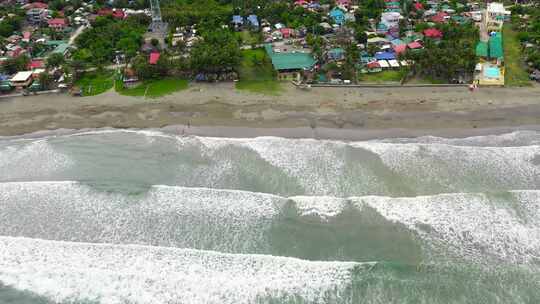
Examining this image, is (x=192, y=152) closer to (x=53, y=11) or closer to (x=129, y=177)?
(x=129, y=177)

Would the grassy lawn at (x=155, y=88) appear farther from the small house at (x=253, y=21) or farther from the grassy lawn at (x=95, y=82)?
the small house at (x=253, y=21)

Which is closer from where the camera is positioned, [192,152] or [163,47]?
[192,152]

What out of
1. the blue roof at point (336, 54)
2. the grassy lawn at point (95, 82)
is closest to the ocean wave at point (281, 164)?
the grassy lawn at point (95, 82)

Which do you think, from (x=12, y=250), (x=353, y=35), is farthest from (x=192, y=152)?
(x=353, y=35)

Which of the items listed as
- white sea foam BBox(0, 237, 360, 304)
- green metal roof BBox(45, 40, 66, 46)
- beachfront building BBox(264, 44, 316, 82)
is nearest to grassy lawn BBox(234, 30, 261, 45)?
beachfront building BBox(264, 44, 316, 82)

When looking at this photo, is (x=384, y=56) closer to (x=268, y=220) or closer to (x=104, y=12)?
(x=268, y=220)

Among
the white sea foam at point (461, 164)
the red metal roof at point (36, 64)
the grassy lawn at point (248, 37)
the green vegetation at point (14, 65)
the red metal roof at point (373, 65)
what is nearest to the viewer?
the white sea foam at point (461, 164)
